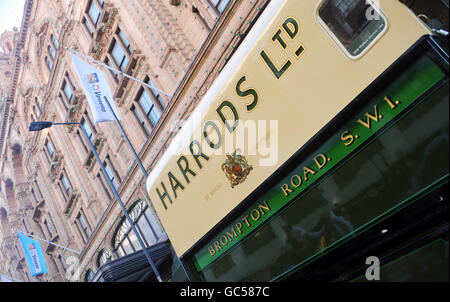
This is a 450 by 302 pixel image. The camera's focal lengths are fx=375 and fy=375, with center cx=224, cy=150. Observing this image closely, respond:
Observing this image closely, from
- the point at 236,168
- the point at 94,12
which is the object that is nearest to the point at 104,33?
the point at 94,12

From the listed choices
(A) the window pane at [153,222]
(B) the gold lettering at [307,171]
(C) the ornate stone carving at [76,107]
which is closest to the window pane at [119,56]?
(C) the ornate stone carving at [76,107]

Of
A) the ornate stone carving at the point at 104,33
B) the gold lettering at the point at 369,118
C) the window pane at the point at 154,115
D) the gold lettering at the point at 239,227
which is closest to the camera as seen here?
the gold lettering at the point at 369,118

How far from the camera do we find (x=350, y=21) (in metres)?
3.15

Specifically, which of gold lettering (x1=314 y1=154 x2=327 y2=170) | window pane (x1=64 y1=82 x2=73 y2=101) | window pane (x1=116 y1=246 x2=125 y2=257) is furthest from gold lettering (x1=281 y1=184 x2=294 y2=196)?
window pane (x1=64 y1=82 x2=73 y2=101)

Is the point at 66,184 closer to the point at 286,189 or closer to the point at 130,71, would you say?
the point at 130,71

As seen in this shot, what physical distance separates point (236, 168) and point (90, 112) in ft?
66.7

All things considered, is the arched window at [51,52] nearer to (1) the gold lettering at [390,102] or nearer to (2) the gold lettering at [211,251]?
(2) the gold lettering at [211,251]

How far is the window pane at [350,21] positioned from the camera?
3.03 meters

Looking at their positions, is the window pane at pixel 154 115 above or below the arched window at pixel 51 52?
below

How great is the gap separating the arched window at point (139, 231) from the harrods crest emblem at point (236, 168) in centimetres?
1265

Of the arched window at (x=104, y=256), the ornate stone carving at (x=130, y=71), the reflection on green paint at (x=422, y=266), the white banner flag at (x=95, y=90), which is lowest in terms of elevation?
the reflection on green paint at (x=422, y=266)

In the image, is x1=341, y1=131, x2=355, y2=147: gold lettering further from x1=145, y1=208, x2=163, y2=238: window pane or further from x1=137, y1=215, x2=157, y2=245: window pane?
x1=137, y1=215, x2=157, y2=245: window pane

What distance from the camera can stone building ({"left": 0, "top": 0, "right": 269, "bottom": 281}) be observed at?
13.7 meters
